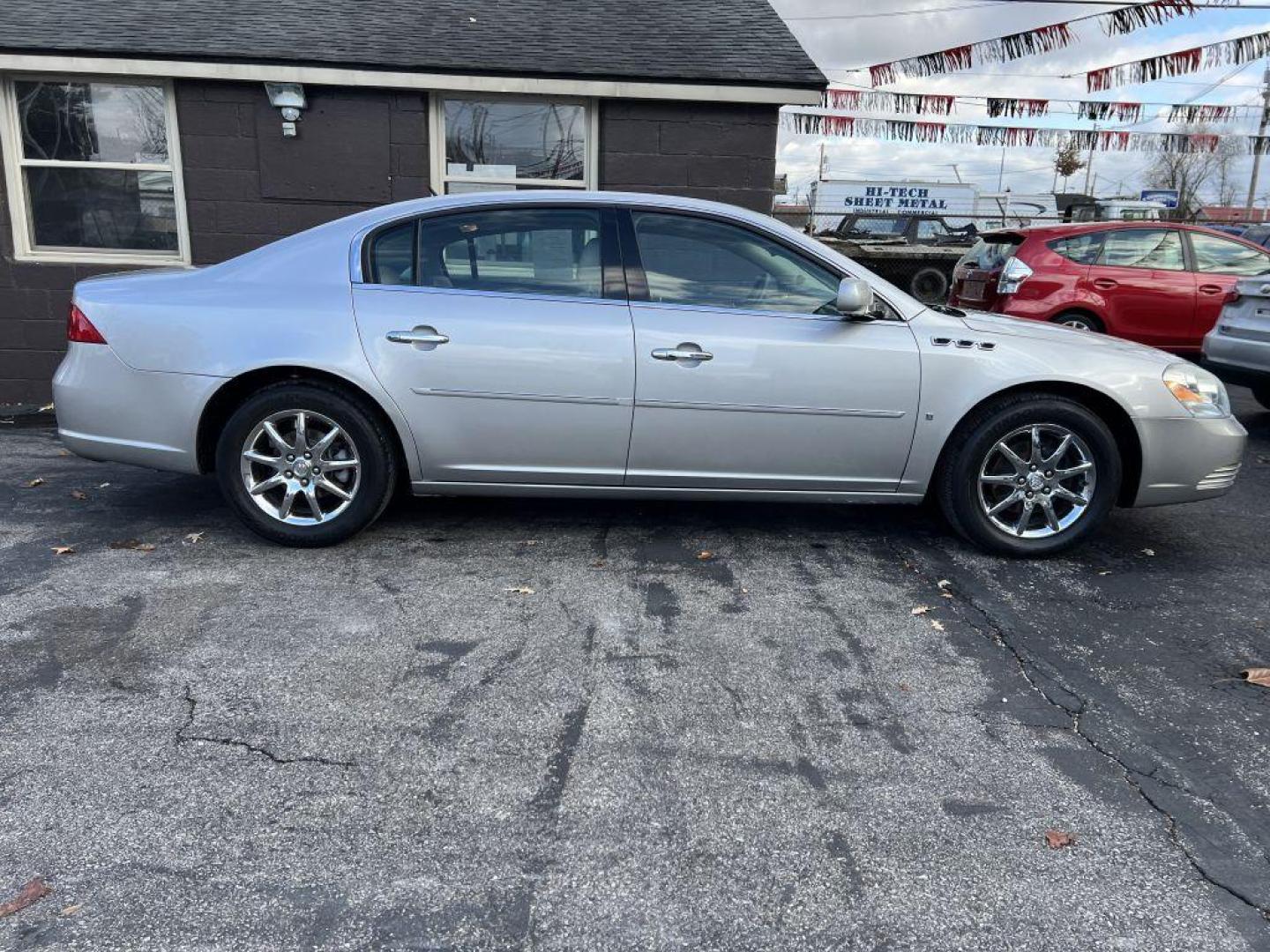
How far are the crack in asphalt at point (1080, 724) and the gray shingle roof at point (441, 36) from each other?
4777 mm

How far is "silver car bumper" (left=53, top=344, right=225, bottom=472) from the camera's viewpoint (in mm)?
4266

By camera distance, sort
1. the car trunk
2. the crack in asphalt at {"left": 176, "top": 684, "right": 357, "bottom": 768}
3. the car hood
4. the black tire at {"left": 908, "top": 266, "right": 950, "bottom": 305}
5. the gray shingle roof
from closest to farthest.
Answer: the crack in asphalt at {"left": 176, "top": 684, "right": 357, "bottom": 768} < the car hood < the gray shingle roof < the car trunk < the black tire at {"left": 908, "top": 266, "right": 950, "bottom": 305}

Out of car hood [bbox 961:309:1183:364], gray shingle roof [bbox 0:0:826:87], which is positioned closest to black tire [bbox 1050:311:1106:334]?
gray shingle roof [bbox 0:0:826:87]

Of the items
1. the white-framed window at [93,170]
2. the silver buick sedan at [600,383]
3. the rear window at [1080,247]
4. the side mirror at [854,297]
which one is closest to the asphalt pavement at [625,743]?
the silver buick sedan at [600,383]

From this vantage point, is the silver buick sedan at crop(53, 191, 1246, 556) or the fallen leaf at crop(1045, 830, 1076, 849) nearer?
the fallen leaf at crop(1045, 830, 1076, 849)

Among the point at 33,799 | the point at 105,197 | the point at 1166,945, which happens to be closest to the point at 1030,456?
the point at 1166,945

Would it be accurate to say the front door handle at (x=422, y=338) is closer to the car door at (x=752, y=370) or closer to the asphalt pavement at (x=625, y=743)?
the car door at (x=752, y=370)

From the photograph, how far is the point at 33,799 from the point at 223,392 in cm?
219

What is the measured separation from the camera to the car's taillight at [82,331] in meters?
4.30

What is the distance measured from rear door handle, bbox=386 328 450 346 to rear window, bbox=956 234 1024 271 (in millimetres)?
7468

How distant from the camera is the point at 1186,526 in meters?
5.26

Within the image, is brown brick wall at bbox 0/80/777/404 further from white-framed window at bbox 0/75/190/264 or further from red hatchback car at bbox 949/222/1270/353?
red hatchback car at bbox 949/222/1270/353

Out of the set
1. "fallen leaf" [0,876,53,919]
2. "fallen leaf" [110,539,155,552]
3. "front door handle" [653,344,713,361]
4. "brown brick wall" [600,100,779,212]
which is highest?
"brown brick wall" [600,100,779,212]

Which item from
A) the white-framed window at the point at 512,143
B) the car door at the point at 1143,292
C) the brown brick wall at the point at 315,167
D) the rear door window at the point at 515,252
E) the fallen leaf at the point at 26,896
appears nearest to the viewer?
the fallen leaf at the point at 26,896
